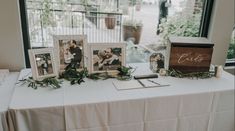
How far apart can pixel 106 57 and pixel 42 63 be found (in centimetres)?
44

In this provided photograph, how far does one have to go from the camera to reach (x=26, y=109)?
1.18 m

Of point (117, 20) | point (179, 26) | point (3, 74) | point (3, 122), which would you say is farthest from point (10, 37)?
point (179, 26)

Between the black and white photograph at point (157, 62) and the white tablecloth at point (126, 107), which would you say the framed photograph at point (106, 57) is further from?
the black and white photograph at point (157, 62)

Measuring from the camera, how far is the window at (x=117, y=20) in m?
1.74

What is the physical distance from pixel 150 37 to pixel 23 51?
1.11 m

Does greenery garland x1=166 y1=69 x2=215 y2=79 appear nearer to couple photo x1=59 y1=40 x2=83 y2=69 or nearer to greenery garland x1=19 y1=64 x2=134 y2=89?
greenery garland x1=19 y1=64 x2=134 y2=89

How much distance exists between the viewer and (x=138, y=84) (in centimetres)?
152

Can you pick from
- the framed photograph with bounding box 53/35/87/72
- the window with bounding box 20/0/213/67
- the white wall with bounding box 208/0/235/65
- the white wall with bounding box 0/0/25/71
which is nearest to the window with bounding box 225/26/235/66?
the white wall with bounding box 208/0/235/65

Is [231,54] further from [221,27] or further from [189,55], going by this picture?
[189,55]

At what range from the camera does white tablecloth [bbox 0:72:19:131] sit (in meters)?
1.19

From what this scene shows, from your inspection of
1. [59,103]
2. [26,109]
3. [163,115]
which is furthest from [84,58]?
[163,115]

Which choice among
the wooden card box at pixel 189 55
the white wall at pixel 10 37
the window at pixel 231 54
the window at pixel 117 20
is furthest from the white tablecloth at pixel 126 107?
the window at pixel 231 54

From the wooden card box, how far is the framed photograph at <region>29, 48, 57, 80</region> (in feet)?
2.76

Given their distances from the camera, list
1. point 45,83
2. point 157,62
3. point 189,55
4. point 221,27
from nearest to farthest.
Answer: point 45,83, point 189,55, point 157,62, point 221,27
